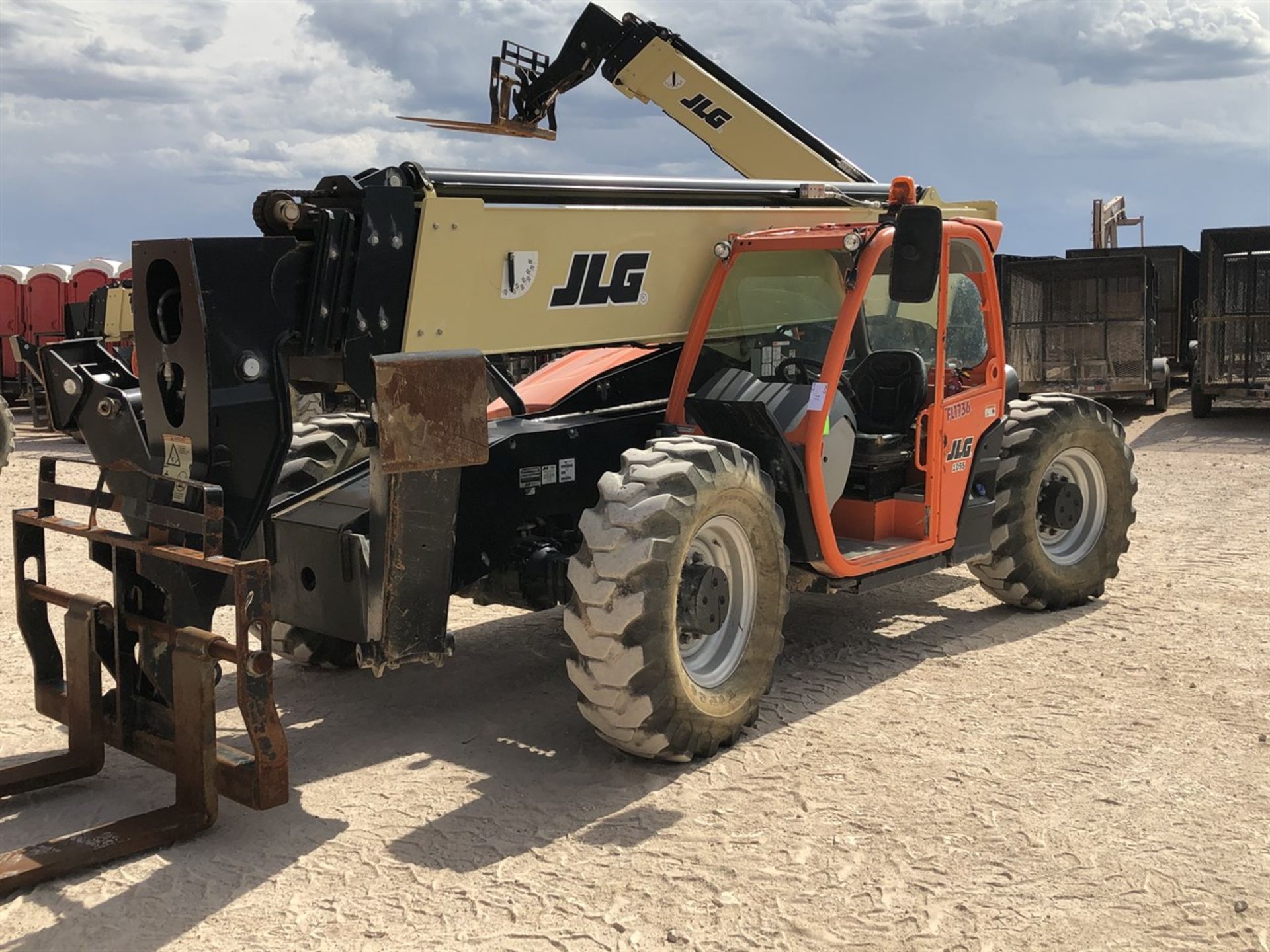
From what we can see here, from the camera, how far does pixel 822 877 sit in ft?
13.6

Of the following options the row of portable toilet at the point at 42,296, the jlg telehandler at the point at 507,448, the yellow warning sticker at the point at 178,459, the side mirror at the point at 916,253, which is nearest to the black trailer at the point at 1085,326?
the jlg telehandler at the point at 507,448

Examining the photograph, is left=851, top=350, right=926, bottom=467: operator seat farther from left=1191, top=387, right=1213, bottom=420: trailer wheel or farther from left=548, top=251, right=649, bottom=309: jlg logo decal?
left=1191, top=387, right=1213, bottom=420: trailer wheel

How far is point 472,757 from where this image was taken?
5.26 metres

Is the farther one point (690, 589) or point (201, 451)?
point (690, 589)

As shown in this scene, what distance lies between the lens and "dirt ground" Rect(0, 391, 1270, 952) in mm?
3883

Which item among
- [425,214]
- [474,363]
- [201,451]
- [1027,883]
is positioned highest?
[425,214]

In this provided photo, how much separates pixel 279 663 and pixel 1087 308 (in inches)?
606

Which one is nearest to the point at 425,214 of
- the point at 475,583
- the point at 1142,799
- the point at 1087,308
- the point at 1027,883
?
the point at 475,583

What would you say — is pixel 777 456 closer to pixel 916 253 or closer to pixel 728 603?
pixel 728 603

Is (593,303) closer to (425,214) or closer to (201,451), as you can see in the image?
(425,214)

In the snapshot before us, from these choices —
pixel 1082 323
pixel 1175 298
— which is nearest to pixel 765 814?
pixel 1082 323

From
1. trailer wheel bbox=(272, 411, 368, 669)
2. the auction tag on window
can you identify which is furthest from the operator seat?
trailer wheel bbox=(272, 411, 368, 669)

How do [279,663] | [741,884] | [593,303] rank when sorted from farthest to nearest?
[279,663] → [593,303] → [741,884]

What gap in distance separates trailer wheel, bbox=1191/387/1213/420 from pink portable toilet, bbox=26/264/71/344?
791 inches
